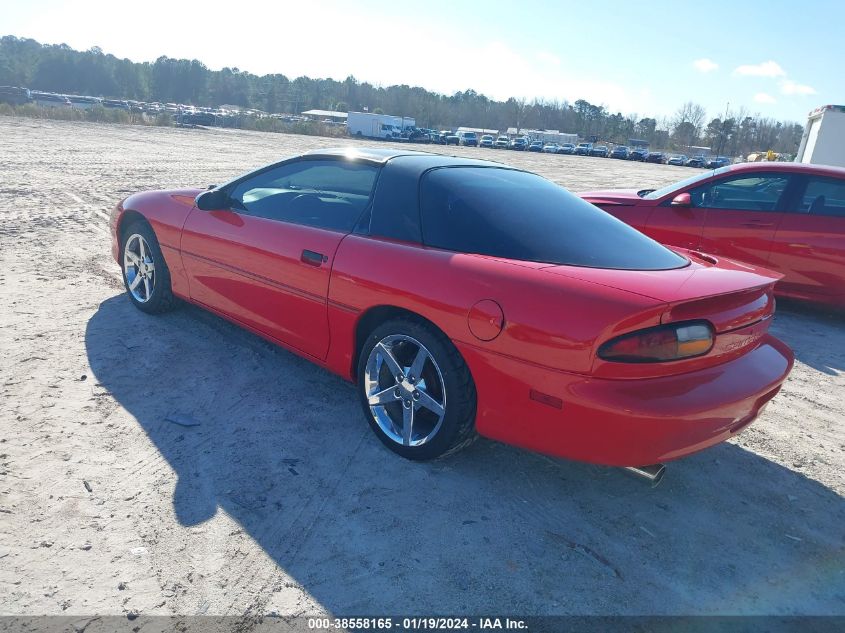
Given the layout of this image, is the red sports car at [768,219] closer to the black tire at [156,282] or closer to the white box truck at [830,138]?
the black tire at [156,282]

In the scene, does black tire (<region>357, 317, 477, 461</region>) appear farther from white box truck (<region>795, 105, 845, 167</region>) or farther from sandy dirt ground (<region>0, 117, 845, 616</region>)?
white box truck (<region>795, 105, 845, 167</region>)

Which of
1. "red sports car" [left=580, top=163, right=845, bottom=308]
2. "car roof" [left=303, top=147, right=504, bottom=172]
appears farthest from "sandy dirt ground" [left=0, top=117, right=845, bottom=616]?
"red sports car" [left=580, top=163, right=845, bottom=308]

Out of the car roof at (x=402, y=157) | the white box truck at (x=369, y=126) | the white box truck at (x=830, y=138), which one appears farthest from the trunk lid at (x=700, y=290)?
the white box truck at (x=369, y=126)

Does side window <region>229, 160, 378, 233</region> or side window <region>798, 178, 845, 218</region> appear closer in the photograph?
side window <region>229, 160, 378, 233</region>

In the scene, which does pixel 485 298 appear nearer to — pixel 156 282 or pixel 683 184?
pixel 156 282

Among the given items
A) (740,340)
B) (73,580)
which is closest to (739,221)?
(740,340)

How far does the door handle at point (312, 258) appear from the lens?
3211 millimetres

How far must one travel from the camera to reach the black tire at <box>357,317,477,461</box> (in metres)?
2.67

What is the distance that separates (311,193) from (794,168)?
4864 mm

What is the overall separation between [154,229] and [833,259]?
586 cm

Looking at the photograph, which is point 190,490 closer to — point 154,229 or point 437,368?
point 437,368

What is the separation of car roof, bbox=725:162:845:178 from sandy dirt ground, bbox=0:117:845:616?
263cm

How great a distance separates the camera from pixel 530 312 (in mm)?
2416

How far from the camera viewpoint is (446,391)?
2.69 meters
